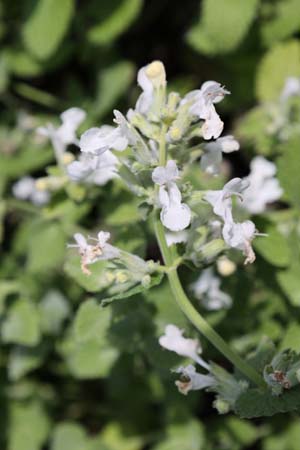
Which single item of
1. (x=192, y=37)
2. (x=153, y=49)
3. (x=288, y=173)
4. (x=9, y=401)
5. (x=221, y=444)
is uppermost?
(x=153, y=49)

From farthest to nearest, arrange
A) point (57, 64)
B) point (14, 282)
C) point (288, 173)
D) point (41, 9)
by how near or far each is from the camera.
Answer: point (57, 64) → point (41, 9) → point (14, 282) → point (288, 173)

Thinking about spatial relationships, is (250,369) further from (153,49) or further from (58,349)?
(153,49)

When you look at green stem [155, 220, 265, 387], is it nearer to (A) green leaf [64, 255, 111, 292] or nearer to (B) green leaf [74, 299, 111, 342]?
(A) green leaf [64, 255, 111, 292]

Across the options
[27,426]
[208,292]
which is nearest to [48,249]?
[208,292]

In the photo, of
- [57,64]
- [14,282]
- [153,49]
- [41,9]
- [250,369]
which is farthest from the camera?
[153,49]

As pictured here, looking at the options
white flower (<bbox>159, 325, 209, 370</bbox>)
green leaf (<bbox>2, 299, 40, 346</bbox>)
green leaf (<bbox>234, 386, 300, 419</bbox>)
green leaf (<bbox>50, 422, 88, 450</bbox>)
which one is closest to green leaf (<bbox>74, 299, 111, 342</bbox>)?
white flower (<bbox>159, 325, 209, 370</bbox>)

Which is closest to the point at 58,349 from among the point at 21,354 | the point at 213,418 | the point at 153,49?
the point at 21,354

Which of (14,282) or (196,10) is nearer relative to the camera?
(14,282)

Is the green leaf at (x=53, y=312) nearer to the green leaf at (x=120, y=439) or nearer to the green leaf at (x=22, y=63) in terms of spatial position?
the green leaf at (x=120, y=439)
